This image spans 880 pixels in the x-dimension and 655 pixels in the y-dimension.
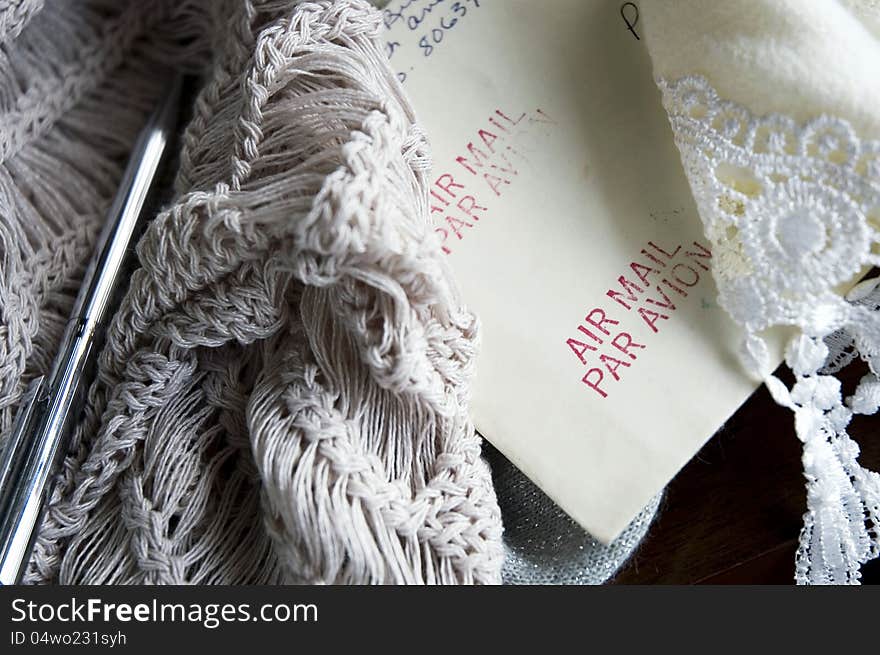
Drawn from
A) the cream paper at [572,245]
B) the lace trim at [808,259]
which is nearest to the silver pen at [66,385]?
the cream paper at [572,245]

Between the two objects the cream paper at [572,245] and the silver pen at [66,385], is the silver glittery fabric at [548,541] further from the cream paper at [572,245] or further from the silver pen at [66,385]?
the silver pen at [66,385]

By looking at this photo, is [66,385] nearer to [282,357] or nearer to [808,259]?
[282,357]

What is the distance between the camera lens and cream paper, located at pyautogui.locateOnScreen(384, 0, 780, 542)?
0.46m

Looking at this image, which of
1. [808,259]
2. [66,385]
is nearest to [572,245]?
[808,259]

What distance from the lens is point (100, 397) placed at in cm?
47

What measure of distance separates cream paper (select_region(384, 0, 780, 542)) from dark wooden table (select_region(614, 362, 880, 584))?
0.07m

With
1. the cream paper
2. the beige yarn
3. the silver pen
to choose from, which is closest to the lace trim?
the cream paper

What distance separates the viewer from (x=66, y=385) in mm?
470

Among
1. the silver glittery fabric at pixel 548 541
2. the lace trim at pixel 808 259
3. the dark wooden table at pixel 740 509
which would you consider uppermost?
the lace trim at pixel 808 259

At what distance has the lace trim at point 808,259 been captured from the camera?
432 mm

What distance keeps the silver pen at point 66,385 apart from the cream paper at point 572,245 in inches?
6.9

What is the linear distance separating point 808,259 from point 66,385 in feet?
1.26

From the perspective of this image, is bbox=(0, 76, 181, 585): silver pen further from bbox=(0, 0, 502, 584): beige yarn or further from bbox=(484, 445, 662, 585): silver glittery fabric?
bbox=(484, 445, 662, 585): silver glittery fabric

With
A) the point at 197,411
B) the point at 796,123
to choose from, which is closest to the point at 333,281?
the point at 197,411
